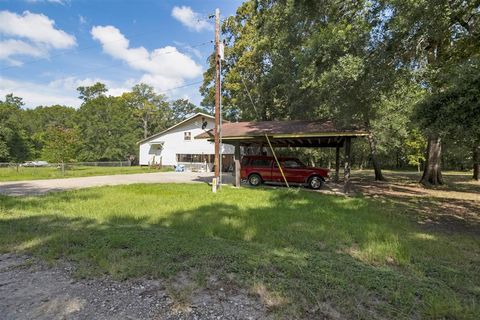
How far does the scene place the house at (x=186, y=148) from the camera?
97.1ft

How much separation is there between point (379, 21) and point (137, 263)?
1003 centimetres

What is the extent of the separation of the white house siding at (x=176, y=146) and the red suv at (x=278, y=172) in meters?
13.1

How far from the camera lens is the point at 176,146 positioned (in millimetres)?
32375

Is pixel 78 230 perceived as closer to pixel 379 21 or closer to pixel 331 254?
pixel 331 254

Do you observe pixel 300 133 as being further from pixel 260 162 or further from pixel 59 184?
pixel 59 184

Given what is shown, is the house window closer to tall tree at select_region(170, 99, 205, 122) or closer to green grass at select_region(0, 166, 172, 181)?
green grass at select_region(0, 166, 172, 181)

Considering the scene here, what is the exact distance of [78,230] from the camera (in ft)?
19.4

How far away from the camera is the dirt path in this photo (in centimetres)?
290

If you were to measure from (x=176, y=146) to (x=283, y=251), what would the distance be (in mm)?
28797

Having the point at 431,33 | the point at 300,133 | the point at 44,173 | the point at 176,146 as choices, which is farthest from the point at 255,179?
the point at 44,173

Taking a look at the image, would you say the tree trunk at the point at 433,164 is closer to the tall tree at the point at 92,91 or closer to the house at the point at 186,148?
the house at the point at 186,148

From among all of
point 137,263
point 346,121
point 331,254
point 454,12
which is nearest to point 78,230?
point 137,263

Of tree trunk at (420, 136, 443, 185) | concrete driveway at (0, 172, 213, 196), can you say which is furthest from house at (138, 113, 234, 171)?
tree trunk at (420, 136, 443, 185)

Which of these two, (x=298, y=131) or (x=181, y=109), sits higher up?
(x=181, y=109)
